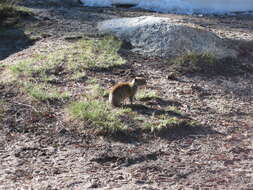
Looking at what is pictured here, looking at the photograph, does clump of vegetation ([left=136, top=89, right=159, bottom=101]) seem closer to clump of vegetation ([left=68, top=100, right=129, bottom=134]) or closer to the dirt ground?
the dirt ground

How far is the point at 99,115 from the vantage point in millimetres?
5422

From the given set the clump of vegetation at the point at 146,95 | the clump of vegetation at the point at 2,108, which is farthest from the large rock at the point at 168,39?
the clump of vegetation at the point at 2,108

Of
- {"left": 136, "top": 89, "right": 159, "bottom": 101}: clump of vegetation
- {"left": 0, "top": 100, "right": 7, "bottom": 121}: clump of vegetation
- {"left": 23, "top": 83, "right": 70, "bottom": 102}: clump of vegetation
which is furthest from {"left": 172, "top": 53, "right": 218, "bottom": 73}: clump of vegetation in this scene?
{"left": 0, "top": 100, "right": 7, "bottom": 121}: clump of vegetation

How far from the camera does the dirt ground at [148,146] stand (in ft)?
14.2

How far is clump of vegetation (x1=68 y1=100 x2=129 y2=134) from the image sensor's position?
17.2 feet

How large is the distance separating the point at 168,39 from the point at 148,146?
3546 millimetres

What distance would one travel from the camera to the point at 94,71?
23.4 ft

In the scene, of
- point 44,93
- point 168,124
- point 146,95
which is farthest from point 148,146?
point 44,93

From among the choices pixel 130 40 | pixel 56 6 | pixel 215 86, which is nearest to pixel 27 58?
pixel 130 40

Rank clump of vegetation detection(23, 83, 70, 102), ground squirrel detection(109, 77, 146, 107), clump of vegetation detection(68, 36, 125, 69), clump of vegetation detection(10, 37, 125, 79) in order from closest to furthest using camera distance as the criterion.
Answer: ground squirrel detection(109, 77, 146, 107) → clump of vegetation detection(23, 83, 70, 102) → clump of vegetation detection(10, 37, 125, 79) → clump of vegetation detection(68, 36, 125, 69)

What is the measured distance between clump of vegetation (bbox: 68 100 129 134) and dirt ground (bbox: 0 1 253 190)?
0.41 ft

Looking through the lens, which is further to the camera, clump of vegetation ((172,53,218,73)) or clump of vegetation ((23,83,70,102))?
clump of vegetation ((172,53,218,73))

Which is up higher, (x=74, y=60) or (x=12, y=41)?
(x=12, y=41)

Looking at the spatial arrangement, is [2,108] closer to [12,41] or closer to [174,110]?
[174,110]
